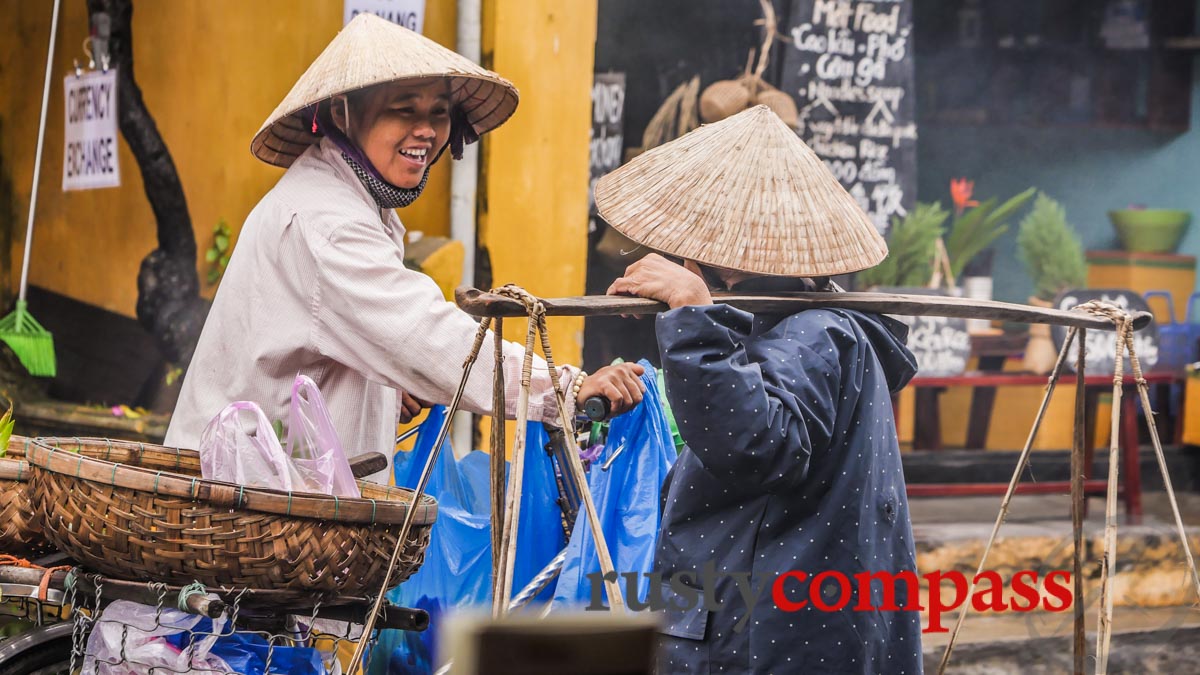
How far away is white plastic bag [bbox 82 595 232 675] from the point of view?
2439 mm

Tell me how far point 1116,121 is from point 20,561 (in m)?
6.45

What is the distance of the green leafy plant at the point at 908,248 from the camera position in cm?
632

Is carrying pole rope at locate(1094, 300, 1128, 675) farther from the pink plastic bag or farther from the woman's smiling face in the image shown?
the woman's smiling face

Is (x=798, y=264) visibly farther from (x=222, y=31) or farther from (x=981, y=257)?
(x=981, y=257)

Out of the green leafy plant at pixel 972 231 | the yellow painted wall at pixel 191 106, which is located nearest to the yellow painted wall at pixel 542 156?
the yellow painted wall at pixel 191 106

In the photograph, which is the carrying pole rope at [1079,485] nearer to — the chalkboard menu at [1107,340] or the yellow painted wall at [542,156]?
the yellow painted wall at [542,156]

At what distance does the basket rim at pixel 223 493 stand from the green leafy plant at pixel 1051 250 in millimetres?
5258

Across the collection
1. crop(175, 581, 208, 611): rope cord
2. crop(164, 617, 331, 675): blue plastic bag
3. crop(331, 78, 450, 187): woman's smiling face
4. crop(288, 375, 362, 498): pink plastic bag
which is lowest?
crop(164, 617, 331, 675): blue plastic bag

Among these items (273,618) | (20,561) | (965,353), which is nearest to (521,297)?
(273,618)

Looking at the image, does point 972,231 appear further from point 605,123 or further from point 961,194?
point 605,123

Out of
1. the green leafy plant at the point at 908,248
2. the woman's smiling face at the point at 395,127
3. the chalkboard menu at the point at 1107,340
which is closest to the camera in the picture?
the woman's smiling face at the point at 395,127

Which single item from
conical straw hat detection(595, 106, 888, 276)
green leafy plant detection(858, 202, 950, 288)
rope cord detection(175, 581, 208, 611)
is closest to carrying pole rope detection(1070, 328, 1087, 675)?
conical straw hat detection(595, 106, 888, 276)

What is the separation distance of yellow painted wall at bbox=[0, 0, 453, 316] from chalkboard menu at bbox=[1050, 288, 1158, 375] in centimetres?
271

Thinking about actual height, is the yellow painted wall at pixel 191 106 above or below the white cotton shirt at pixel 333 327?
above
